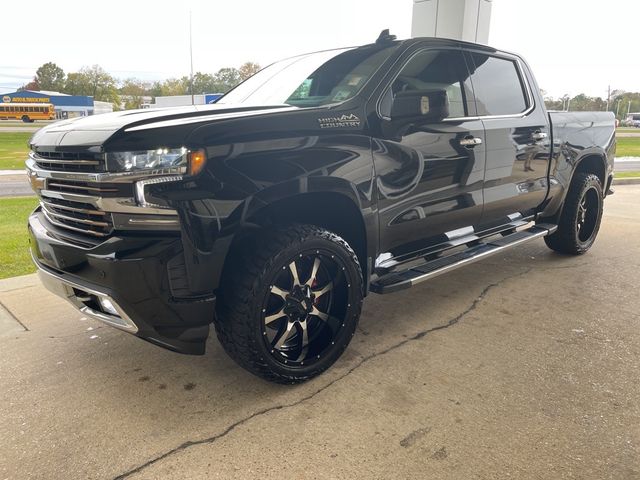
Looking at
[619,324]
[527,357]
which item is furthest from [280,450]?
[619,324]

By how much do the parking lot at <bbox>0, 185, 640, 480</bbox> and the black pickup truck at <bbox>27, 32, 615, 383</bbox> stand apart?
0.35m

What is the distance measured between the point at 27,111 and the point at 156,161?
73.4m

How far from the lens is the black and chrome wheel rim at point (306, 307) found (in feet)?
8.97

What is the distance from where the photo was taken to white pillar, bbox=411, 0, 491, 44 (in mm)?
8562

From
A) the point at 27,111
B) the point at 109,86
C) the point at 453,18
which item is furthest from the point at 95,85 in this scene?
the point at 453,18

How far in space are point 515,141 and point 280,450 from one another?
305 centimetres

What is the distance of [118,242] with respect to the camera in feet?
7.47

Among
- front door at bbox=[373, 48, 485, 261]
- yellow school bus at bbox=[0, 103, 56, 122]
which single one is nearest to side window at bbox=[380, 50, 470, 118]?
front door at bbox=[373, 48, 485, 261]

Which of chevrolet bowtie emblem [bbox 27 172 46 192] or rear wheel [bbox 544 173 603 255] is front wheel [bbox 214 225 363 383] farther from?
rear wheel [bbox 544 173 603 255]

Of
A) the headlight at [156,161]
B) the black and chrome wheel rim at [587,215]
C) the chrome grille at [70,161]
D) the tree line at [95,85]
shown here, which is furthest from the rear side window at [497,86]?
the tree line at [95,85]

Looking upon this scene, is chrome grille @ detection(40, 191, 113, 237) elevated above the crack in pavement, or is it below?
above

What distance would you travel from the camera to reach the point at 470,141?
3619mm

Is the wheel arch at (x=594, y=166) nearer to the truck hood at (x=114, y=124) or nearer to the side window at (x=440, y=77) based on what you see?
the side window at (x=440, y=77)

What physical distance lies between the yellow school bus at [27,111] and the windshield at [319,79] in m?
70.0
